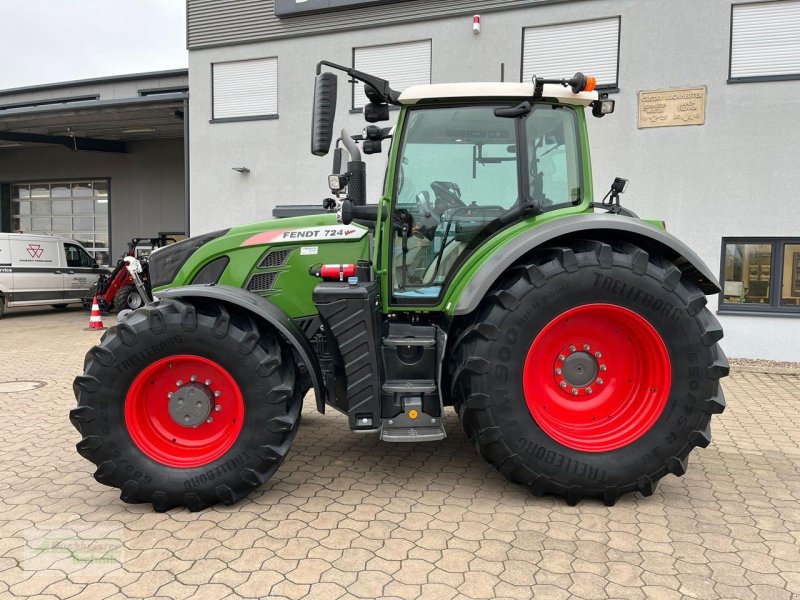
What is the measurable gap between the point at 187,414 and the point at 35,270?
12.6 metres

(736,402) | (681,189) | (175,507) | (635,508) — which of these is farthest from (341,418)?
(681,189)

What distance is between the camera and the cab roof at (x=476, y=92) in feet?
11.7

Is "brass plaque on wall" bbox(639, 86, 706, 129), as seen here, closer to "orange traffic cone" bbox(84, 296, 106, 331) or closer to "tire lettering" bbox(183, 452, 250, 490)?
"tire lettering" bbox(183, 452, 250, 490)

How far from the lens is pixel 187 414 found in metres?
3.47

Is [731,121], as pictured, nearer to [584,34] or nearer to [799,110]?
[799,110]

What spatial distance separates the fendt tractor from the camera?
336 cm

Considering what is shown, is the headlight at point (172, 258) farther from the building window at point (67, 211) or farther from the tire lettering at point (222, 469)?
the building window at point (67, 211)

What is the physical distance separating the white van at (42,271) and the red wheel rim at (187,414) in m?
12.0

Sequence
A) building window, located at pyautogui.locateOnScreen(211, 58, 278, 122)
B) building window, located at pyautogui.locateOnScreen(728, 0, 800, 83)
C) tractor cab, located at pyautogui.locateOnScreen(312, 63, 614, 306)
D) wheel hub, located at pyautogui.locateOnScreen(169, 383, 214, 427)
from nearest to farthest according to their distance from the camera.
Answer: wheel hub, located at pyautogui.locateOnScreen(169, 383, 214, 427) < tractor cab, located at pyautogui.locateOnScreen(312, 63, 614, 306) < building window, located at pyautogui.locateOnScreen(728, 0, 800, 83) < building window, located at pyautogui.locateOnScreen(211, 58, 278, 122)

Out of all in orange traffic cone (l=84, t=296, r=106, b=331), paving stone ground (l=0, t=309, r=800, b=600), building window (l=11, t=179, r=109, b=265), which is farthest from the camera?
building window (l=11, t=179, r=109, b=265)

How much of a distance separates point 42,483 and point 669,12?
9.25 metres

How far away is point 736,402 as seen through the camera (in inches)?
249

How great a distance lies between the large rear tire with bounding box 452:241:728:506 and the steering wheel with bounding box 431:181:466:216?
0.57m

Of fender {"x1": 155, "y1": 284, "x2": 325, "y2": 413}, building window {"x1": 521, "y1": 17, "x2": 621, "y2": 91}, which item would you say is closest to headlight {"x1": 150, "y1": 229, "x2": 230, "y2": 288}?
fender {"x1": 155, "y1": 284, "x2": 325, "y2": 413}
